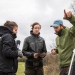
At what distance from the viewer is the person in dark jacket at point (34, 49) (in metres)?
8.03

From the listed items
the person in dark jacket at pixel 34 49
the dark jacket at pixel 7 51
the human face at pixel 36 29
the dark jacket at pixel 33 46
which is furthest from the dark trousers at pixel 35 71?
the dark jacket at pixel 7 51

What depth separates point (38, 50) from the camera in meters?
8.06

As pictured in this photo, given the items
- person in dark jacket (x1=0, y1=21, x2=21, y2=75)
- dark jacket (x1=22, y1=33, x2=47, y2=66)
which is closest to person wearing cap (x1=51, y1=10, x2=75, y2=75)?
dark jacket (x1=22, y1=33, x2=47, y2=66)

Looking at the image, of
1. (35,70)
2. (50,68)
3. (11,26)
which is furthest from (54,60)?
(11,26)

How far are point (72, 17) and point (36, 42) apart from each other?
1774 mm

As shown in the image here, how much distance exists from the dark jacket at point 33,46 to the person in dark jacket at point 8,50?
1234 mm

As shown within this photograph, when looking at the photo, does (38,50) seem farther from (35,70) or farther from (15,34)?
(15,34)

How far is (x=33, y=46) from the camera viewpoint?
8.06 m

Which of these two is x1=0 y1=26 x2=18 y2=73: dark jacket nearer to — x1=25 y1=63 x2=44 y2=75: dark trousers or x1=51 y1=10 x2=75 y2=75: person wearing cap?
x1=51 y1=10 x2=75 y2=75: person wearing cap

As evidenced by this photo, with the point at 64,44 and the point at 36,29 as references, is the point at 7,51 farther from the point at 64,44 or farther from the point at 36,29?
the point at 36,29

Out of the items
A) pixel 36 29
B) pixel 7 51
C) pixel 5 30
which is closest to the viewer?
pixel 7 51

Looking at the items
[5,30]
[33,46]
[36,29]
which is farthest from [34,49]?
[5,30]

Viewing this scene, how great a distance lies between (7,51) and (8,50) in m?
0.03

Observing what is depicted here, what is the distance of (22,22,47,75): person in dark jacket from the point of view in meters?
8.03
